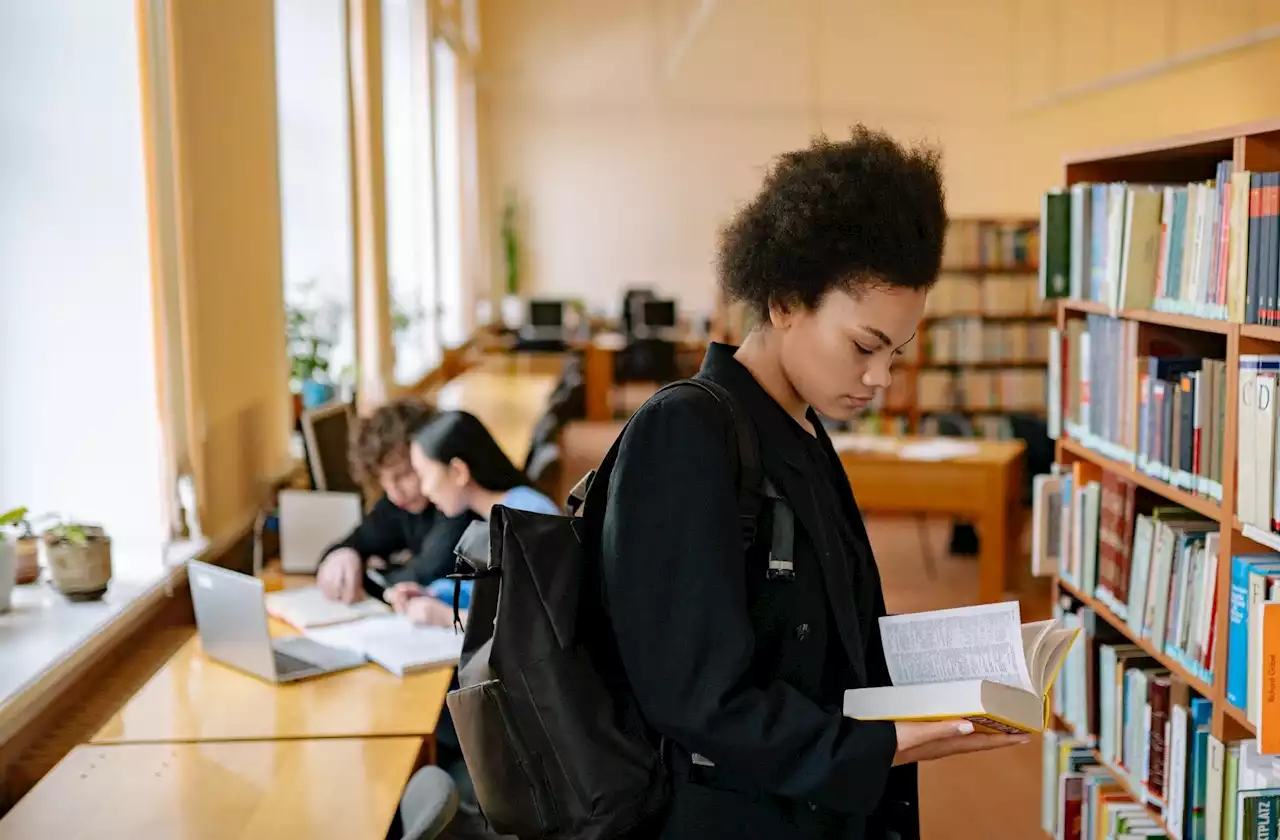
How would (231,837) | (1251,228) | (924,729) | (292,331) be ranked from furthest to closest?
(292,331) → (1251,228) → (231,837) → (924,729)

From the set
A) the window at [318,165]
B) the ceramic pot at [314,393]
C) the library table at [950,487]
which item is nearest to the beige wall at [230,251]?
the ceramic pot at [314,393]

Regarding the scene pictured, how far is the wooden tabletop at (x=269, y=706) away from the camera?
2303 mm

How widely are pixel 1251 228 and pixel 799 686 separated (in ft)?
4.44

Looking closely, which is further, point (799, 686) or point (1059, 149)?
point (1059, 149)

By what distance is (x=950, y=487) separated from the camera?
594 cm

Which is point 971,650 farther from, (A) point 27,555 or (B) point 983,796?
(B) point 983,796

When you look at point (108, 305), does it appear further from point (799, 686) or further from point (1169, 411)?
point (1169, 411)

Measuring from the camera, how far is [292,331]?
4840mm

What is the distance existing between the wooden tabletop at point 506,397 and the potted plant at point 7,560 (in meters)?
2.31

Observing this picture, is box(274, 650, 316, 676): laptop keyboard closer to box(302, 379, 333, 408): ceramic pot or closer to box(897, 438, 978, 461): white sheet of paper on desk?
box(302, 379, 333, 408): ceramic pot

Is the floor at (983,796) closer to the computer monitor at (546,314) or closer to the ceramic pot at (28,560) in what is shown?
the ceramic pot at (28,560)

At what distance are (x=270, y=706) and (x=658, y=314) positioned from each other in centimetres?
882

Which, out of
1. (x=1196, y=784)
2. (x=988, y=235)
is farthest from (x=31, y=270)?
(x=988, y=235)

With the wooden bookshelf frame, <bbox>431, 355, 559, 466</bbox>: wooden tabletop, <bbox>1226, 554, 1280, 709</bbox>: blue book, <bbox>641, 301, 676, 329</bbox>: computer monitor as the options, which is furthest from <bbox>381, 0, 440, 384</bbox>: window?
<bbox>1226, 554, 1280, 709</bbox>: blue book
